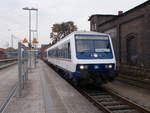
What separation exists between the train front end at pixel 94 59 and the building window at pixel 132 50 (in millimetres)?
7413

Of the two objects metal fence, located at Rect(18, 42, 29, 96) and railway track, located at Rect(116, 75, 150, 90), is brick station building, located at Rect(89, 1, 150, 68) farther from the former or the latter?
metal fence, located at Rect(18, 42, 29, 96)

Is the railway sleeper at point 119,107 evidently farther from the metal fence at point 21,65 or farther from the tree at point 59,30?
the tree at point 59,30

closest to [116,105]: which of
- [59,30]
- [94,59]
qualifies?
[94,59]

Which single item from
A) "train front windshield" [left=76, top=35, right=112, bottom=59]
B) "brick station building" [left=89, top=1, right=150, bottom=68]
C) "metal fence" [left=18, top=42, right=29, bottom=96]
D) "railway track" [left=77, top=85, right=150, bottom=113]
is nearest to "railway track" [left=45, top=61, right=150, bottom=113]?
"railway track" [left=77, top=85, right=150, bottom=113]

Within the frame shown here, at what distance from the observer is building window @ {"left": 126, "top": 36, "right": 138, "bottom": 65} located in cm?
1875

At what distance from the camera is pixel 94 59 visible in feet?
36.6

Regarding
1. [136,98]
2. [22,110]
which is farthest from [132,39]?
[22,110]

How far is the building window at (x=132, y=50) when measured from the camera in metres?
18.8

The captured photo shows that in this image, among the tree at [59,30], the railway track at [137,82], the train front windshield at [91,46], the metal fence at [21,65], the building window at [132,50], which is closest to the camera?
the metal fence at [21,65]

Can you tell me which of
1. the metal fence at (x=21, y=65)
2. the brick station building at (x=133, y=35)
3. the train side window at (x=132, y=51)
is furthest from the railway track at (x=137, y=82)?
the metal fence at (x=21, y=65)

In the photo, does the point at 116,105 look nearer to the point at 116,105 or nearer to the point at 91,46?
the point at 116,105

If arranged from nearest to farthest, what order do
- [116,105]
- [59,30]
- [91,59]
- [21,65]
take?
[116,105], [21,65], [91,59], [59,30]

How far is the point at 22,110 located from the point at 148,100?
4.96 metres

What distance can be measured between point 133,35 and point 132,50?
1277 mm
